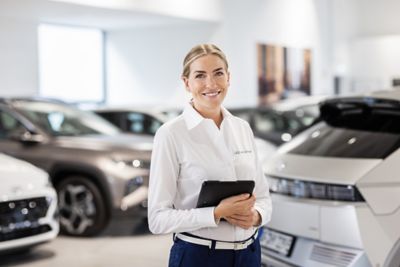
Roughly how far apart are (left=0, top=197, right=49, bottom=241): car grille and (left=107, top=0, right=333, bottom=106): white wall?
7.98 meters

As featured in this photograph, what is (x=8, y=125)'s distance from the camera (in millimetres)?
7531

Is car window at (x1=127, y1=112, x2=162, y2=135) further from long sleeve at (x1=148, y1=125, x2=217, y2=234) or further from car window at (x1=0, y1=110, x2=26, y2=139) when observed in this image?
long sleeve at (x1=148, y1=125, x2=217, y2=234)

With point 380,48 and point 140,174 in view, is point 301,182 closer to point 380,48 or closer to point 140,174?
point 140,174

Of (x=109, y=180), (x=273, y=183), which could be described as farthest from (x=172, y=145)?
(x=109, y=180)

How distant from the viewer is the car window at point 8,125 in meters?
7.40

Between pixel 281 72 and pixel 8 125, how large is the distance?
9.03 m

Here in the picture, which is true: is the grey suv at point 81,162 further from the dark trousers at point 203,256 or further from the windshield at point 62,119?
the dark trousers at point 203,256

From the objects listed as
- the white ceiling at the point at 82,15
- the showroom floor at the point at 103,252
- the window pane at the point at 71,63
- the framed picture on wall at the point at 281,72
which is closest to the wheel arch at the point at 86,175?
the showroom floor at the point at 103,252

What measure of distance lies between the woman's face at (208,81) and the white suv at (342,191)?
1.36 m

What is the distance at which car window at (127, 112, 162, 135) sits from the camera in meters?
9.12

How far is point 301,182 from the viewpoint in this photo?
3910 millimetres

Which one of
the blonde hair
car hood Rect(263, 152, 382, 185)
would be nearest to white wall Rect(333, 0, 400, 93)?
car hood Rect(263, 152, 382, 185)

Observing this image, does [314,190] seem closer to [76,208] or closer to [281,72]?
[76,208]

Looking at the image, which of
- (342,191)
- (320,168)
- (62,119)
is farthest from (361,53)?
(342,191)
